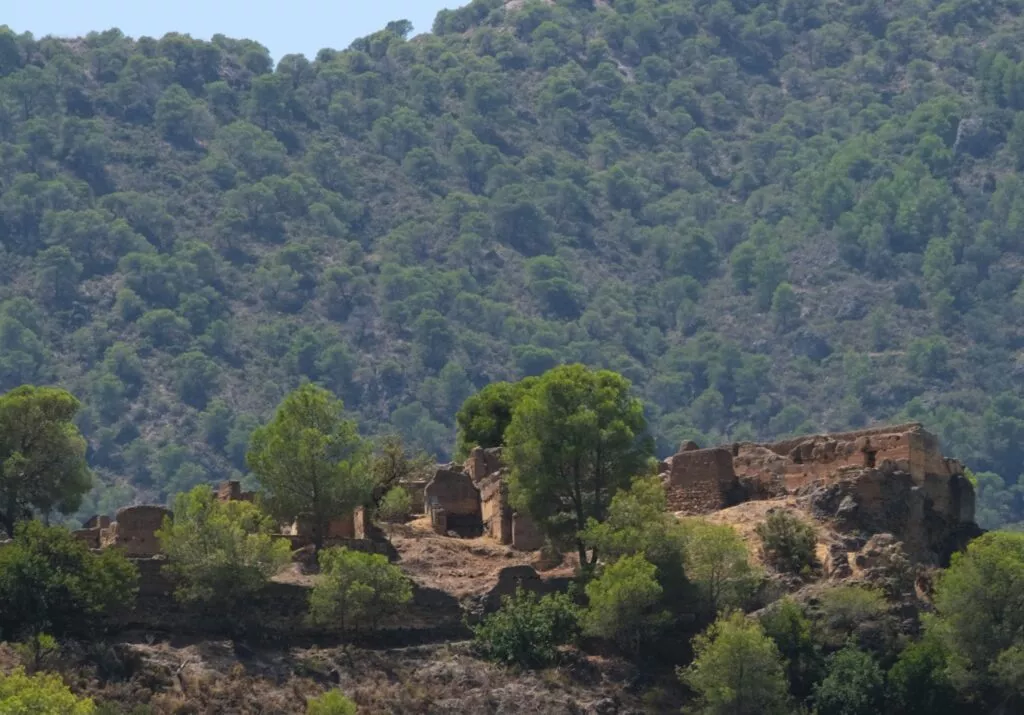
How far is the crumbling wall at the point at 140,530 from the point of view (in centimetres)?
8150

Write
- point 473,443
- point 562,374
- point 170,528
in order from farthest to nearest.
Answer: point 473,443 → point 562,374 → point 170,528

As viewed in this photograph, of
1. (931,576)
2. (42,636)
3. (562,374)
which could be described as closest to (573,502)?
(562,374)

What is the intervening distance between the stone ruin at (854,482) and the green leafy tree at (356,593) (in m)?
10.7

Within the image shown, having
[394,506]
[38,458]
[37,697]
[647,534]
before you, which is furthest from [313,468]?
[37,697]

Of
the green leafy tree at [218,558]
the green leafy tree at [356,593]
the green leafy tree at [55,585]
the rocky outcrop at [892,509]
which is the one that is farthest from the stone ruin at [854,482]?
the green leafy tree at [55,585]

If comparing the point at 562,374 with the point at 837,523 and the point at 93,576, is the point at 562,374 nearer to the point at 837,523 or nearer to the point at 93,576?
the point at 837,523

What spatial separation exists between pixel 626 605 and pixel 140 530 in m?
12.6

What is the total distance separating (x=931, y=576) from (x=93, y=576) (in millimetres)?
19922

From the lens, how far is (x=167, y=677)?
7356 centimetres

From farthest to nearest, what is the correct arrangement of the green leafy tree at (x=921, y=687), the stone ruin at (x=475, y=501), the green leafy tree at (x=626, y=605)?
the stone ruin at (x=475, y=501) → the green leafy tree at (x=626, y=605) → the green leafy tree at (x=921, y=687)

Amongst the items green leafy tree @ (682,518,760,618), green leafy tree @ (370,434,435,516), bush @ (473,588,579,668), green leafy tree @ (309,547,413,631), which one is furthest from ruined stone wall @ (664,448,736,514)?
green leafy tree @ (309,547,413,631)

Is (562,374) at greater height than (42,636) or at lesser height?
greater

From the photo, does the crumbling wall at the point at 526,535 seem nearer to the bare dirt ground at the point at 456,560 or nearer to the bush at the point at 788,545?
the bare dirt ground at the point at 456,560

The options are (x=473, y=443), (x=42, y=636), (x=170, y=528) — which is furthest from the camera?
(x=473, y=443)
